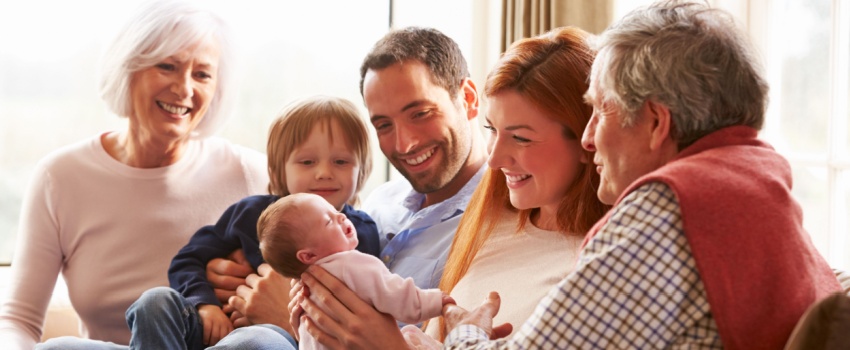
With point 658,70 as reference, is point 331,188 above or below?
below

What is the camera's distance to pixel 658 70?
1419 mm

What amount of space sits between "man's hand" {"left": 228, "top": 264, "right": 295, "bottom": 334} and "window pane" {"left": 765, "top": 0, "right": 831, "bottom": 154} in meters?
1.53

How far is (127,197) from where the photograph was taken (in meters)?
2.90

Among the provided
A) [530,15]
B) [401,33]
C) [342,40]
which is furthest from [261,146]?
[401,33]

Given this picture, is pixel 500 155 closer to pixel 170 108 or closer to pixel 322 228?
pixel 322 228

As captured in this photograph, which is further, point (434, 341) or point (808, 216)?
point (808, 216)

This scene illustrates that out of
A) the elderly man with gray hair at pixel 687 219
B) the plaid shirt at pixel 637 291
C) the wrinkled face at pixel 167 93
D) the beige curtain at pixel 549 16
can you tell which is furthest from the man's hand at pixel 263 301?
the beige curtain at pixel 549 16

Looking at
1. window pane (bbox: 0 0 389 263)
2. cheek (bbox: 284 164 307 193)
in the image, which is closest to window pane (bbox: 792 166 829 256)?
cheek (bbox: 284 164 307 193)

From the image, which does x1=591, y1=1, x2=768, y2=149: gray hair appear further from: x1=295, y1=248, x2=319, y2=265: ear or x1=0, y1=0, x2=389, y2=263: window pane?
x1=0, y1=0, x2=389, y2=263: window pane

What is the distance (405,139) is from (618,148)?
3.68ft

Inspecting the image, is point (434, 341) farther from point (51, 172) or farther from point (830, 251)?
point (51, 172)

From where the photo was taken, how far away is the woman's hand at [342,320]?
1.92 meters

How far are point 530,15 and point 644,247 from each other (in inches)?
91.3

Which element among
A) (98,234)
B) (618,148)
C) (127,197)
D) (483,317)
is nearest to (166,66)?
(127,197)
